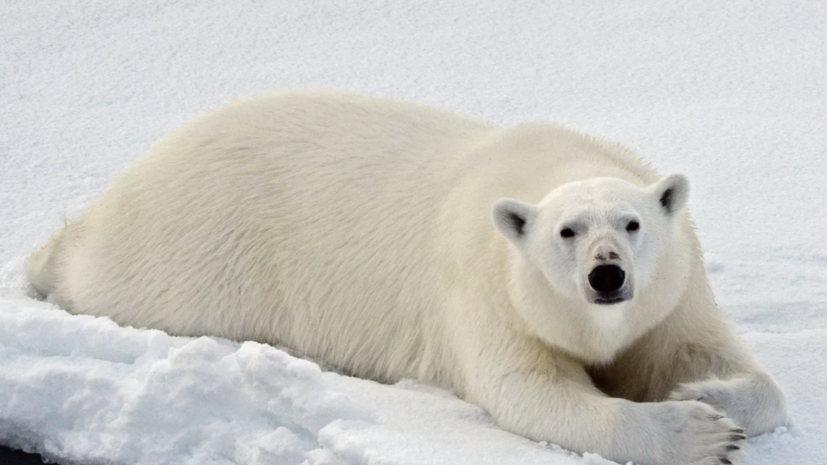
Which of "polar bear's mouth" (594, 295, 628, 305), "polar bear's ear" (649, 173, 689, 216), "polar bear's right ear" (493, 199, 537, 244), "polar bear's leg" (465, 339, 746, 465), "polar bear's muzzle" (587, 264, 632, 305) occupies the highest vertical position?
"polar bear's ear" (649, 173, 689, 216)

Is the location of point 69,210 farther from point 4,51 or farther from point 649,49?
point 649,49

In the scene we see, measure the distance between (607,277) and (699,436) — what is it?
1.97 ft

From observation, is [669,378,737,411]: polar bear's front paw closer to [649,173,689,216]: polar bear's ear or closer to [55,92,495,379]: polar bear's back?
[649,173,689,216]: polar bear's ear

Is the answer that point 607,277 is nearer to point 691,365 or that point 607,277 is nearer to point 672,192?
point 672,192

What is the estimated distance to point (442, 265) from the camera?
13.9 ft

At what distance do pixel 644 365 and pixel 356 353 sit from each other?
1.18 meters

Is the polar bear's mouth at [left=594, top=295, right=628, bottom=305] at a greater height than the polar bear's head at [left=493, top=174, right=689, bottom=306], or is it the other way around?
the polar bear's head at [left=493, top=174, right=689, bottom=306]

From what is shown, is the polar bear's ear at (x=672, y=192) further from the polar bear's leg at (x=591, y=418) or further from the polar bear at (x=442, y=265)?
the polar bear's leg at (x=591, y=418)

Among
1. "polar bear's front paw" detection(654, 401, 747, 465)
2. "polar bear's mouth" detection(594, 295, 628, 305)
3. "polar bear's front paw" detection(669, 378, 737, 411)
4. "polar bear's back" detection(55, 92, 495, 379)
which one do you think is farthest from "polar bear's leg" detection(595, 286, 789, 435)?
"polar bear's back" detection(55, 92, 495, 379)

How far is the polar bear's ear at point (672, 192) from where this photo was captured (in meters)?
3.65

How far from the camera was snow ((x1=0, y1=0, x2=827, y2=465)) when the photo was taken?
12.1ft

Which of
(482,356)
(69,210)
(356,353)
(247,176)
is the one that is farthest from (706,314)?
(69,210)

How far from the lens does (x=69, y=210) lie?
6.06 metres

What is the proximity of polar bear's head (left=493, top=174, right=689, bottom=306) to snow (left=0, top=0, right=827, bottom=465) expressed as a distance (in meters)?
0.56
